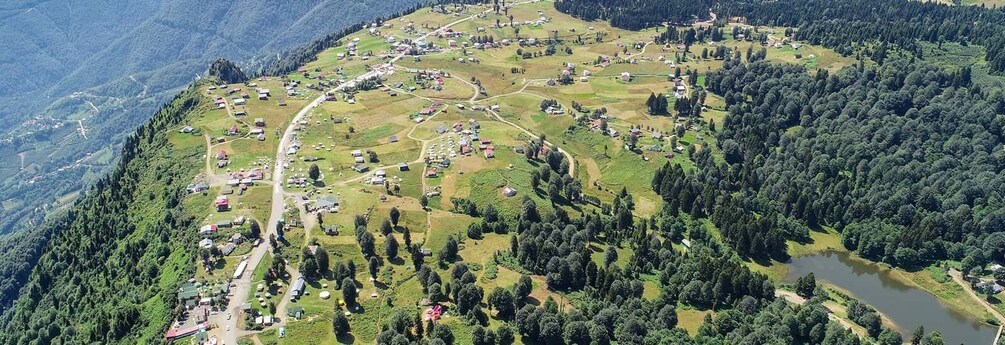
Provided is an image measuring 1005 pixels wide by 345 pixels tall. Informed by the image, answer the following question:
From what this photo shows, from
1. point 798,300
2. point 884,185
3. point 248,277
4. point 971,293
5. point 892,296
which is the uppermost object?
point 248,277

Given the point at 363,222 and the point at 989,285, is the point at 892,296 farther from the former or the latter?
the point at 363,222

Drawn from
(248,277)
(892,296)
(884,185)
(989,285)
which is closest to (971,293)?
(989,285)

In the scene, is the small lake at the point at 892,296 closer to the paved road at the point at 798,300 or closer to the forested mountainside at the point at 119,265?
the paved road at the point at 798,300

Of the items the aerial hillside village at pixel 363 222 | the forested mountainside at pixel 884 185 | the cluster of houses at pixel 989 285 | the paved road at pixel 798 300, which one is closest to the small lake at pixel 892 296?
the forested mountainside at pixel 884 185

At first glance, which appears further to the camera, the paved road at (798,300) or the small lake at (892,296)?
the small lake at (892,296)

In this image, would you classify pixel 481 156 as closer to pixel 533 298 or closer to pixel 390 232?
pixel 390 232
